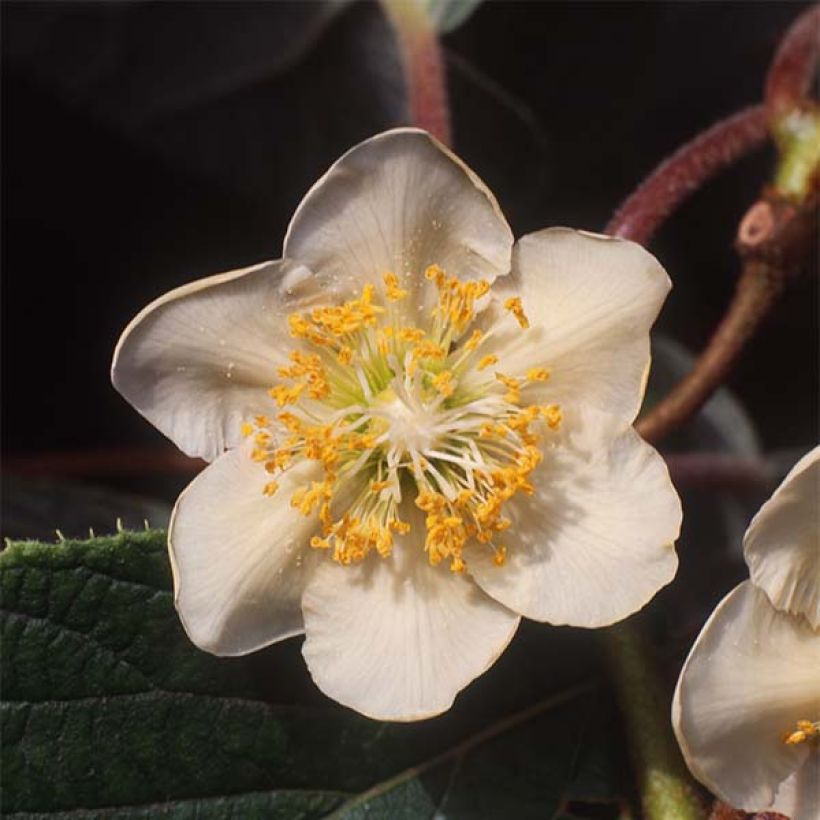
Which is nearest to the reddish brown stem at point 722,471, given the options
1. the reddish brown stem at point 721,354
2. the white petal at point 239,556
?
the reddish brown stem at point 721,354

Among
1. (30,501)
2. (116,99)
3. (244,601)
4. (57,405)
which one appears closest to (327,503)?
(244,601)

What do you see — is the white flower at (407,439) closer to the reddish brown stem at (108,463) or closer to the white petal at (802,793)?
the white petal at (802,793)

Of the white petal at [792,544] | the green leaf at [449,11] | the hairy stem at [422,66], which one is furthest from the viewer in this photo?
the green leaf at [449,11]

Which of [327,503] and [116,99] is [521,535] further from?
[116,99]

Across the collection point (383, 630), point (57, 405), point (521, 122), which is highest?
point (521, 122)

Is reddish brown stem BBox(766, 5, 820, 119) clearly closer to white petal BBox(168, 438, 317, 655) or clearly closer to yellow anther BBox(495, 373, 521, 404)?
yellow anther BBox(495, 373, 521, 404)

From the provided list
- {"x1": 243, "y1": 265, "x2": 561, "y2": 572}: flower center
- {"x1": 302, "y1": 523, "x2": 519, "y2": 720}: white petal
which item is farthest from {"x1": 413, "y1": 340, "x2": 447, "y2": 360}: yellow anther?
{"x1": 302, "y1": 523, "x2": 519, "y2": 720}: white petal
